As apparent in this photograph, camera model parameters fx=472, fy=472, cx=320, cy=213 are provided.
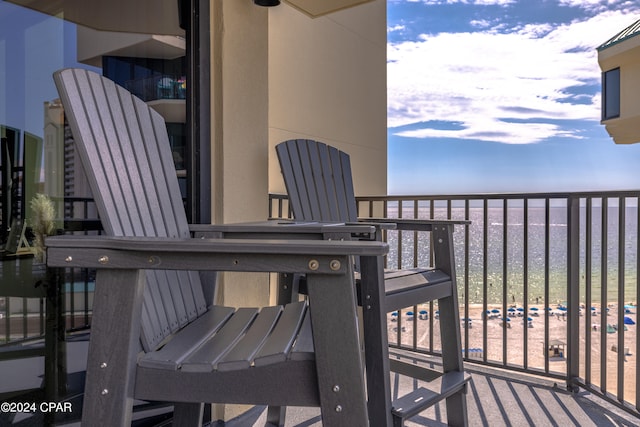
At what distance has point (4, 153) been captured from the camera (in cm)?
138

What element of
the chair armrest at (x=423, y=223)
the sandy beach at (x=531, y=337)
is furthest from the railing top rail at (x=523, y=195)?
the chair armrest at (x=423, y=223)

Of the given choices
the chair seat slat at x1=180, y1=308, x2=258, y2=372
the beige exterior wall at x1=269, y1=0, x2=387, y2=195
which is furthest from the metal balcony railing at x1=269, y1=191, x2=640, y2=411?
the chair seat slat at x1=180, y1=308, x2=258, y2=372

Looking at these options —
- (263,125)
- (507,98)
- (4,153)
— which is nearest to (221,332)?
(4,153)

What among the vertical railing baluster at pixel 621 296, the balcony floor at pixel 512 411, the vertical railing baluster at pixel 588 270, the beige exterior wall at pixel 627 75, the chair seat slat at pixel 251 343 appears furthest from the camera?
the beige exterior wall at pixel 627 75

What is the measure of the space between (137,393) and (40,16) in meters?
1.22

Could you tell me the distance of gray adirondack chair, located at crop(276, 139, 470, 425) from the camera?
1712mm

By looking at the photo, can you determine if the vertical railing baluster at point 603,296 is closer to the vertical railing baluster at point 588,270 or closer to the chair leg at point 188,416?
the vertical railing baluster at point 588,270

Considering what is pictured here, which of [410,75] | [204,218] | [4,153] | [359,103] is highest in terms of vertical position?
[410,75]

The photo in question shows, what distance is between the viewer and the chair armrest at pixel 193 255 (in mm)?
873

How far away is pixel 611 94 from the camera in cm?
1295

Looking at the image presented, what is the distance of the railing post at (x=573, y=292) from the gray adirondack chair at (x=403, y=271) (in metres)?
1.05

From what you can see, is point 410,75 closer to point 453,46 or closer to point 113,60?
point 453,46

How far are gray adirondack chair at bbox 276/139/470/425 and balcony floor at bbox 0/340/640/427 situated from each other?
0.44m

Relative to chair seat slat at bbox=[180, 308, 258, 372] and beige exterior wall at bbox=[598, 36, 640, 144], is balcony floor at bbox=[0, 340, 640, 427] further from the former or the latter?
beige exterior wall at bbox=[598, 36, 640, 144]
